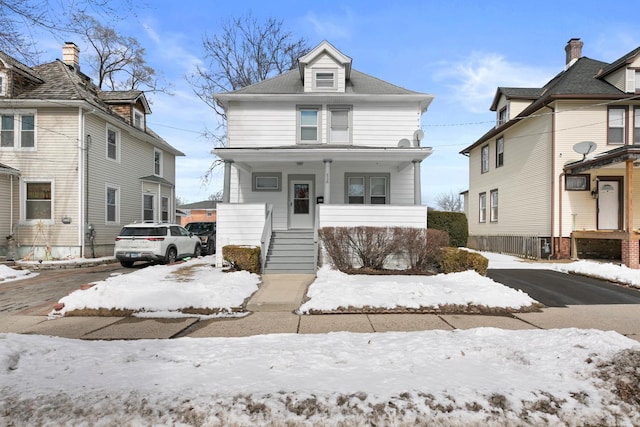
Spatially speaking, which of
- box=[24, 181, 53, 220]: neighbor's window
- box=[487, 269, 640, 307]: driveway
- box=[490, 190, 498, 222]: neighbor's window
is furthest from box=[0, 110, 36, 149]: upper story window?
box=[490, 190, 498, 222]: neighbor's window

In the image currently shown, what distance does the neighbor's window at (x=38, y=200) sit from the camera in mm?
14164

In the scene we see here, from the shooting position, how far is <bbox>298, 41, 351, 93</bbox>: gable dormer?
13.7 meters

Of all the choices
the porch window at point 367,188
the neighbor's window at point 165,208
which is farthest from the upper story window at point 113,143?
the porch window at point 367,188

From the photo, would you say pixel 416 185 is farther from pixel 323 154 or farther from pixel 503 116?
pixel 503 116

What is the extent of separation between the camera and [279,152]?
36.9 feet

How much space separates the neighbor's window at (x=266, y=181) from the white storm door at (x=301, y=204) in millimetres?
553

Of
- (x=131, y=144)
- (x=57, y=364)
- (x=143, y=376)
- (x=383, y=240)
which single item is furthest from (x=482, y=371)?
(x=131, y=144)

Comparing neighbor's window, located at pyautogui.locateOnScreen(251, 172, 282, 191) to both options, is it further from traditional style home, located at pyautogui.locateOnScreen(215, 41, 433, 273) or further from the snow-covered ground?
the snow-covered ground

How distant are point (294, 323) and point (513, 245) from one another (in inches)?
565

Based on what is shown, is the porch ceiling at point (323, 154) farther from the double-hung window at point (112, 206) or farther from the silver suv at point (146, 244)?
the double-hung window at point (112, 206)

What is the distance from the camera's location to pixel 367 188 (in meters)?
13.7

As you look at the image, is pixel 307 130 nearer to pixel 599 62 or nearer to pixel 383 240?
pixel 383 240

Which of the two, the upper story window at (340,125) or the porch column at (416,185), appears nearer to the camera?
the porch column at (416,185)

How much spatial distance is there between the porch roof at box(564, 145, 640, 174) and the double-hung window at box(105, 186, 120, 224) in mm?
20061
